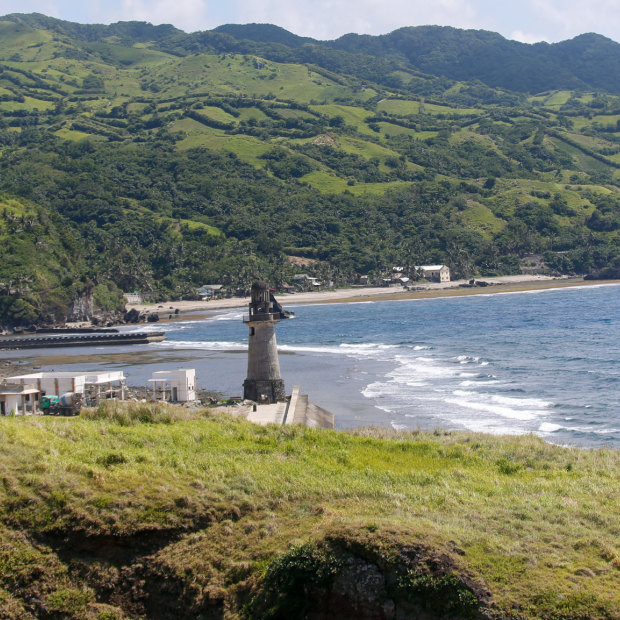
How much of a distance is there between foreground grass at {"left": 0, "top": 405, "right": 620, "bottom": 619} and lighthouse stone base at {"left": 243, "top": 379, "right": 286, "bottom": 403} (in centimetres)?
1765

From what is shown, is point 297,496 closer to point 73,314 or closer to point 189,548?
point 189,548

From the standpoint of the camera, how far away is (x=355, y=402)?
1479 inches

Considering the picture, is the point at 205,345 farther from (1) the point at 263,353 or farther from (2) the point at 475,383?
(1) the point at 263,353

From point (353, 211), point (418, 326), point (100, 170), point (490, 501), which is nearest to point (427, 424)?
point (490, 501)

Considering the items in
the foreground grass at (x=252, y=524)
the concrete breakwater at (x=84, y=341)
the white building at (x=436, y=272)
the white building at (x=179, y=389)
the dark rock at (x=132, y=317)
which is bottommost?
the concrete breakwater at (x=84, y=341)

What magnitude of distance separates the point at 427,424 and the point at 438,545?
21685mm

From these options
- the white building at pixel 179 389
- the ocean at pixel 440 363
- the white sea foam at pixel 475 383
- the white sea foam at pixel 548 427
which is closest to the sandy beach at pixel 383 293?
the ocean at pixel 440 363

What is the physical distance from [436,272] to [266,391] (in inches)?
5013

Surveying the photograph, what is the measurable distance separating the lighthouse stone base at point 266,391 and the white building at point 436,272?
125m

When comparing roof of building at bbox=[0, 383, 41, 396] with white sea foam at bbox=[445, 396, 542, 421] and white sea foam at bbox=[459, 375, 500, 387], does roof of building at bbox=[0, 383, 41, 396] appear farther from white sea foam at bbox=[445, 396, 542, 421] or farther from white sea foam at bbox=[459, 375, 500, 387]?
white sea foam at bbox=[459, 375, 500, 387]

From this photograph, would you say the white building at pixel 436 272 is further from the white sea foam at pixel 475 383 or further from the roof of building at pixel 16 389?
the roof of building at pixel 16 389

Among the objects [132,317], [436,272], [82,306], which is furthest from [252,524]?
[436,272]

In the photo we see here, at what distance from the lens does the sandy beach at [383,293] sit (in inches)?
5010

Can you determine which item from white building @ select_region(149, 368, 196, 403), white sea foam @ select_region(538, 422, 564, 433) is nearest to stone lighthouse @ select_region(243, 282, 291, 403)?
white building @ select_region(149, 368, 196, 403)
